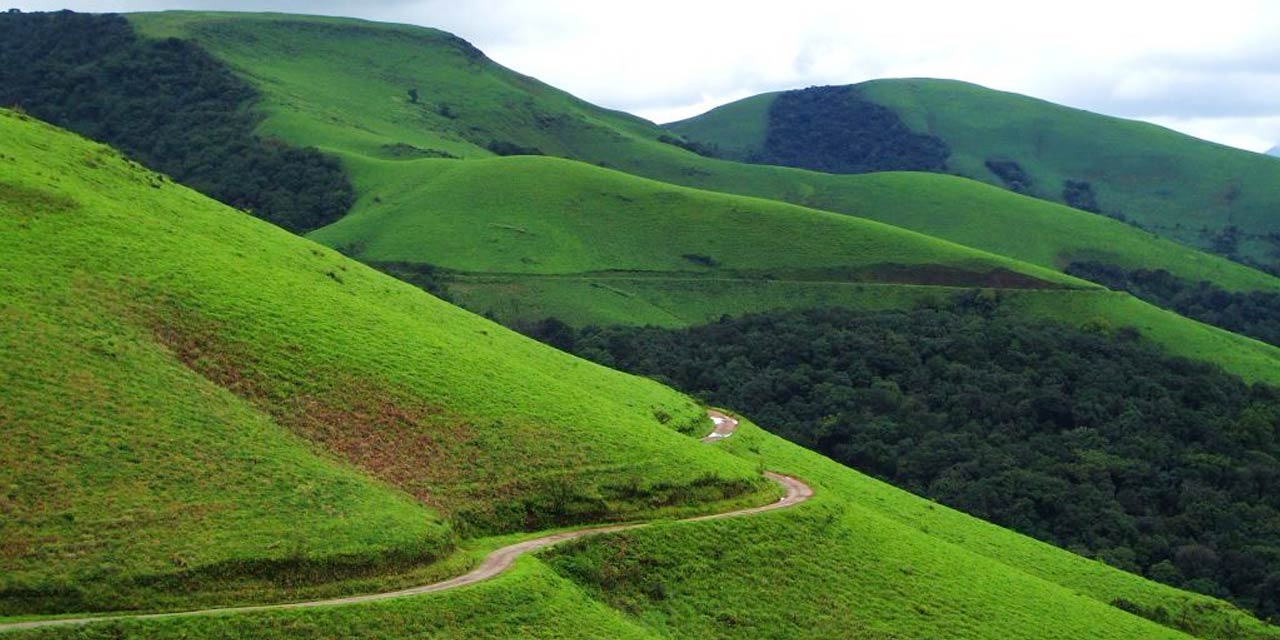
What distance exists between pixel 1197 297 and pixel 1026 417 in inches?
3306

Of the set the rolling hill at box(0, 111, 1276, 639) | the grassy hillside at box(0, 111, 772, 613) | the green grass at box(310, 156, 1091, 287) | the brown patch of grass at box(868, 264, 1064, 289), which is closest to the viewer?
the rolling hill at box(0, 111, 1276, 639)

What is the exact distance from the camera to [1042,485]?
90.8 meters

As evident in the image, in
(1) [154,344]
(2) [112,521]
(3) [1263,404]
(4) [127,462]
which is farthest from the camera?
(3) [1263,404]

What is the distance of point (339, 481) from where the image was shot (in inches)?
1475

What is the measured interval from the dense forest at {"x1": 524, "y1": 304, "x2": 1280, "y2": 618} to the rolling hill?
25614 mm

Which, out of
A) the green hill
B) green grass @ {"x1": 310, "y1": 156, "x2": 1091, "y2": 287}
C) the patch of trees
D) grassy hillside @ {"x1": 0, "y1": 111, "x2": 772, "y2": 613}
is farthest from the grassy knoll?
the patch of trees

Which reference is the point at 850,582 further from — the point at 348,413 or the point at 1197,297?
the point at 1197,297

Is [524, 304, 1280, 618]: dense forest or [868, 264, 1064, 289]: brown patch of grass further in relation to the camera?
[868, 264, 1064, 289]: brown patch of grass

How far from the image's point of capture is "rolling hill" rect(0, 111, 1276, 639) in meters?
32.1

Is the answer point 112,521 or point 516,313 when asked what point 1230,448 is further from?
point 112,521

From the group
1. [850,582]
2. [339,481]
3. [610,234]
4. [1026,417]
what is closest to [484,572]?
[339,481]

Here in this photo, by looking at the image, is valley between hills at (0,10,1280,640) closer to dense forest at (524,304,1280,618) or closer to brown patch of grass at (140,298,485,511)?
brown patch of grass at (140,298,485,511)

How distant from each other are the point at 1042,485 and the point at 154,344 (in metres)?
67.0

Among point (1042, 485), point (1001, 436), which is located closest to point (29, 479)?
point (1042, 485)
